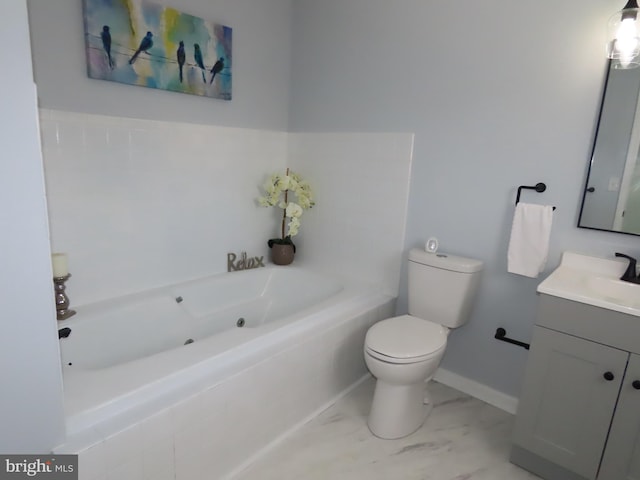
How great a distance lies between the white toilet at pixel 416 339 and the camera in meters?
1.82

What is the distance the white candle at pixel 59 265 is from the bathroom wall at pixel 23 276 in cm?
88

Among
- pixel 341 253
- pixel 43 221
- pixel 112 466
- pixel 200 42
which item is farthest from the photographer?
pixel 341 253

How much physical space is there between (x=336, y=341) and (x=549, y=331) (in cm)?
97

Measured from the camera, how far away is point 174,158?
7.50 ft

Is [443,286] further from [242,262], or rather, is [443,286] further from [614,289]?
[242,262]

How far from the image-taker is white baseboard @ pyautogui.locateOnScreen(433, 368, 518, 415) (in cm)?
215

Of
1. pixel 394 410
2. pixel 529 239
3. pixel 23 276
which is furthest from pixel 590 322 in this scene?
pixel 23 276

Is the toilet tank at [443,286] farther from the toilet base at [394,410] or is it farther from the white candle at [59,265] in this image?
the white candle at [59,265]

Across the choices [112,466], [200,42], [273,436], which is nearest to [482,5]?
[200,42]

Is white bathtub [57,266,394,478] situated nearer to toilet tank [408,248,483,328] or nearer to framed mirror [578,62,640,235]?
toilet tank [408,248,483,328]

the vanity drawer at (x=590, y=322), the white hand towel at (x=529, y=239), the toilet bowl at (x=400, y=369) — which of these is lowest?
the toilet bowl at (x=400, y=369)

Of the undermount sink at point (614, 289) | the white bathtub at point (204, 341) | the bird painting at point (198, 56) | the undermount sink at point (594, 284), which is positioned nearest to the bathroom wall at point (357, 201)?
the white bathtub at point (204, 341)

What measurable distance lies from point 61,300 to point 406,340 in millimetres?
1641

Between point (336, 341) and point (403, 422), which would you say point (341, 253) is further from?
point (403, 422)
